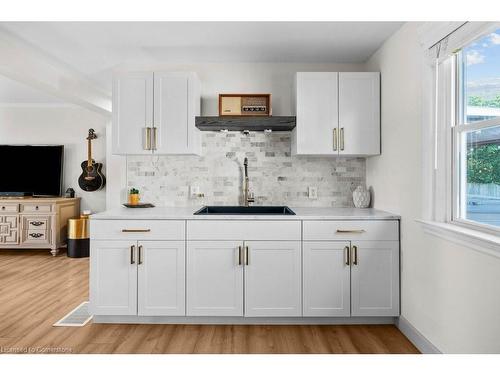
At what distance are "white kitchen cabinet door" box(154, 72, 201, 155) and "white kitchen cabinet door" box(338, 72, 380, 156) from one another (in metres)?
1.29

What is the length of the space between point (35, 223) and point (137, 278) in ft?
12.0

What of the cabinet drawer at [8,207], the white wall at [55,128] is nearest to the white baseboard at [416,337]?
the white wall at [55,128]

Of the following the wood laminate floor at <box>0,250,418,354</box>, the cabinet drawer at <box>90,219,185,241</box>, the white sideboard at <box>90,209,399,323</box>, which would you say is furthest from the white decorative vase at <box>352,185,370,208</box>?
the cabinet drawer at <box>90,219,185,241</box>

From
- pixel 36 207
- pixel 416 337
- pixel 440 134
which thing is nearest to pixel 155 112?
pixel 440 134

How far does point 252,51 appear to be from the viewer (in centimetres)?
327

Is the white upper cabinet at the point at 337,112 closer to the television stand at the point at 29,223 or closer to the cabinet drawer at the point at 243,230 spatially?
the cabinet drawer at the point at 243,230

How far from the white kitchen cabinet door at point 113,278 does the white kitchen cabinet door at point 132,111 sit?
885mm

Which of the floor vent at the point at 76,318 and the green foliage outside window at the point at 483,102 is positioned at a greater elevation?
the green foliage outside window at the point at 483,102

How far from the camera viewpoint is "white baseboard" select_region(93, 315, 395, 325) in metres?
2.82

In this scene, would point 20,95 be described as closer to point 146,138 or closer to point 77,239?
point 77,239

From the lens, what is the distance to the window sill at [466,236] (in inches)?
66.5
